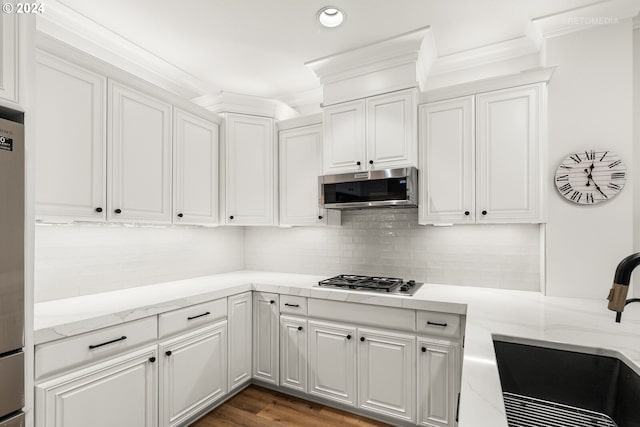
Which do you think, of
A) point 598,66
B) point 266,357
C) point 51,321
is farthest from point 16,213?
point 598,66

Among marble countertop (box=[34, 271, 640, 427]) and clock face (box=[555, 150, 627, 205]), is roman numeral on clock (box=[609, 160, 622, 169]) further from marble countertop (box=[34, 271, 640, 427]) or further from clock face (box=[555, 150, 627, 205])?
marble countertop (box=[34, 271, 640, 427])

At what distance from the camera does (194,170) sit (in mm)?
2736

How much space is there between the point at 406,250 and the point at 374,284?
52 cm

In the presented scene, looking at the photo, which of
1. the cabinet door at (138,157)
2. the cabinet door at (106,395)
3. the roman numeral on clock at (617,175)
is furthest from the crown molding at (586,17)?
the cabinet door at (106,395)

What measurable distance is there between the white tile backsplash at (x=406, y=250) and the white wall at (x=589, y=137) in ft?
0.88

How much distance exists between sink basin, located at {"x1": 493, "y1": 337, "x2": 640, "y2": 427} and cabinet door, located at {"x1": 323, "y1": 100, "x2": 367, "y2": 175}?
67.7 inches

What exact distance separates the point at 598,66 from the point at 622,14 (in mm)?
313

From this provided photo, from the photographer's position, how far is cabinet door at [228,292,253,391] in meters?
2.57

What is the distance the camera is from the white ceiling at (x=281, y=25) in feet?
6.75

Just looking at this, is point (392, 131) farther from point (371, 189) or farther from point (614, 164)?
point (614, 164)

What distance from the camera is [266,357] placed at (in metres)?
2.73

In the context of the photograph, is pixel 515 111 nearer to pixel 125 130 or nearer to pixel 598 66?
pixel 598 66

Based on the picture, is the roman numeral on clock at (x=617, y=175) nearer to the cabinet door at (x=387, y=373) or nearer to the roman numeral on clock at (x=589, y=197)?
the roman numeral on clock at (x=589, y=197)

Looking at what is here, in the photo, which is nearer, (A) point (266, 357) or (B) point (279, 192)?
(A) point (266, 357)
